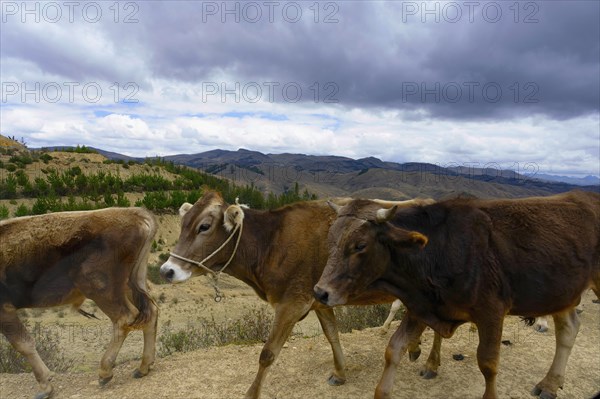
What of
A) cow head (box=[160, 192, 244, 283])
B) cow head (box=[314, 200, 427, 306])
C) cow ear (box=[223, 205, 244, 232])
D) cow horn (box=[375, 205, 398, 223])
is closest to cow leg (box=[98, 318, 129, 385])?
cow head (box=[160, 192, 244, 283])

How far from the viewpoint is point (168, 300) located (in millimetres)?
17625

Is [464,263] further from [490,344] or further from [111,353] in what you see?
[111,353]

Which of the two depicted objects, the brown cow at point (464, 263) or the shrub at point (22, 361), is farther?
the shrub at point (22, 361)

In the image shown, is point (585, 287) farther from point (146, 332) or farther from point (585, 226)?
point (146, 332)

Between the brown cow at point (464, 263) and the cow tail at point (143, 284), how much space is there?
3.13 m

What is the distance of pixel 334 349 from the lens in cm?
612

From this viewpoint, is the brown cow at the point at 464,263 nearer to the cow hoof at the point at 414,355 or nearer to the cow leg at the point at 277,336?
the cow leg at the point at 277,336

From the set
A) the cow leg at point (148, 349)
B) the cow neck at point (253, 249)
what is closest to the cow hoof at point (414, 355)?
the cow neck at point (253, 249)

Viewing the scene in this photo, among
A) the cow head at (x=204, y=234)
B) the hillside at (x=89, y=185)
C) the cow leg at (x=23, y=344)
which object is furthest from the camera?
the hillside at (x=89, y=185)

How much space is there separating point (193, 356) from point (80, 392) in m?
1.65

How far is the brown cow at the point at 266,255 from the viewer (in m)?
5.46

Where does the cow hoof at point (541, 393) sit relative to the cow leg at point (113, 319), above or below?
below

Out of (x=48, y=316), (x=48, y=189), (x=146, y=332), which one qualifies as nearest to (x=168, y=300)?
(x=48, y=316)

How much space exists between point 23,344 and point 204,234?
9.25 ft
